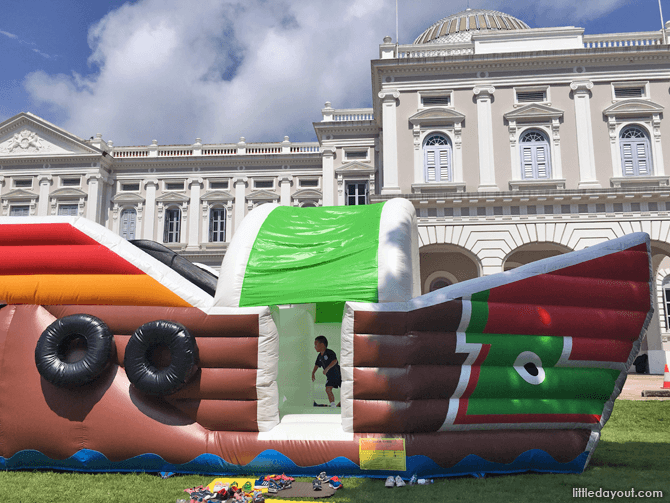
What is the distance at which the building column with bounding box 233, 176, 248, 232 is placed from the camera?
32.1m

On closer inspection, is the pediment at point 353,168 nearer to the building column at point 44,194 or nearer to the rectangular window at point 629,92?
the rectangular window at point 629,92

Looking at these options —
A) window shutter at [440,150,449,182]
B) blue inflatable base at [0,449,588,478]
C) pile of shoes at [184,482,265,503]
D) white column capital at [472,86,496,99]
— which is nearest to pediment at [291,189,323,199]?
window shutter at [440,150,449,182]

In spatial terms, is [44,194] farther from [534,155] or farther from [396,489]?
[396,489]

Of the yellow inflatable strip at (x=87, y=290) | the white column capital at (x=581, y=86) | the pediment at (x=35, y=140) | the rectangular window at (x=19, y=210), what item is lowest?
the yellow inflatable strip at (x=87, y=290)

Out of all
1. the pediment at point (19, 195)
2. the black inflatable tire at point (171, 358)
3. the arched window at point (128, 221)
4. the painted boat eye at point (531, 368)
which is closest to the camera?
the black inflatable tire at point (171, 358)

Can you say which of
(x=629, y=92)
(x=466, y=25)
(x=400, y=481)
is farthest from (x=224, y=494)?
(x=466, y=25)

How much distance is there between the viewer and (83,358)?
5559 millimetres

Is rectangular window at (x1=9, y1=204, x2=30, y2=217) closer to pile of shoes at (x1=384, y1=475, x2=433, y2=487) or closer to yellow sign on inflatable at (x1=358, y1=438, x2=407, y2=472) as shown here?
yellow sign on inflatable at (x1=358, y1=438, x2=407, y2=472)

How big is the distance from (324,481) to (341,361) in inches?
48.1

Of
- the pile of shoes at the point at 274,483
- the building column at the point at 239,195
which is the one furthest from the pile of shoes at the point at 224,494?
the building column at the point at 239,195

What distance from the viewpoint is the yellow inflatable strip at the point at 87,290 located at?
5852 mm

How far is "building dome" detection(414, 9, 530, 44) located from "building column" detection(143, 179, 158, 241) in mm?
22893

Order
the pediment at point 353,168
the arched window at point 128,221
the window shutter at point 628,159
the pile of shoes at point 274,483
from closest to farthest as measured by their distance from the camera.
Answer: the pile of shoes at point 274,483 → the window shutter at point 628,159 → the pediment at point 353,168 → the arched window at point 128,221

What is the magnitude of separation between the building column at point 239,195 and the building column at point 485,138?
16582mm
